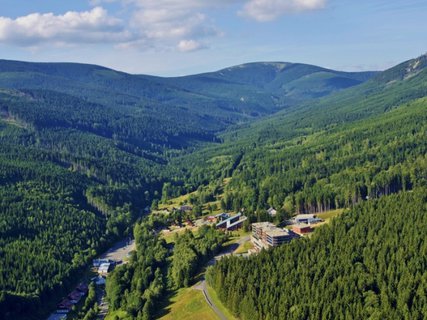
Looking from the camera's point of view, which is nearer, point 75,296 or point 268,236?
point 268,236

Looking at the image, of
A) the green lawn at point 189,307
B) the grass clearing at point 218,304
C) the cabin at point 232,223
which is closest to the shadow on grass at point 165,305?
the green lawn at point 189,307

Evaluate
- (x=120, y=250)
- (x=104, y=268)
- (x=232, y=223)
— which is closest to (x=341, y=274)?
(x=232, y=223)

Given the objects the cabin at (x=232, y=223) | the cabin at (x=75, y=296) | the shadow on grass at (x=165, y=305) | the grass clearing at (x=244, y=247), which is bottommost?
the cabin at (x=75, y=296)

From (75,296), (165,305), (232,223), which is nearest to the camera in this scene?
(165,305)

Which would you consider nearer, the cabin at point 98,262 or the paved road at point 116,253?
the paved road at point 116,253

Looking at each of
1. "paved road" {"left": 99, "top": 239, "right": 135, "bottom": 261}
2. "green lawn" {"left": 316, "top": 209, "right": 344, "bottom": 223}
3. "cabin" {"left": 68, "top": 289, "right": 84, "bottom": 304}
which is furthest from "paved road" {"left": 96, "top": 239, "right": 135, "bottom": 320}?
"green lawn" {"left": 316, "top": 209, "right": 344, "bottom": 223}

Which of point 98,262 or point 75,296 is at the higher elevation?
point 98,262

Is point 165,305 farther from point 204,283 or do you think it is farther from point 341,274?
point 341,274

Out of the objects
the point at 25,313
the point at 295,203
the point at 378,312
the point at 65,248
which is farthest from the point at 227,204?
the point at 378,312

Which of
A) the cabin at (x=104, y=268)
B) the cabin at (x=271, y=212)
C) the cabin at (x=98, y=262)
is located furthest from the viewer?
the cabin at (x=271, y=212)

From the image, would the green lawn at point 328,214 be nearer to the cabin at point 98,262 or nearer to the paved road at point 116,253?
the paved road at point 116,253

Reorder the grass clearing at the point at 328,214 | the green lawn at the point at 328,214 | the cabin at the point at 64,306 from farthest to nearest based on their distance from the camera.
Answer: the green lawn at the point at 328,214 < the grass clearing at the point at 328,214 < the cabin at the point at 64,306
